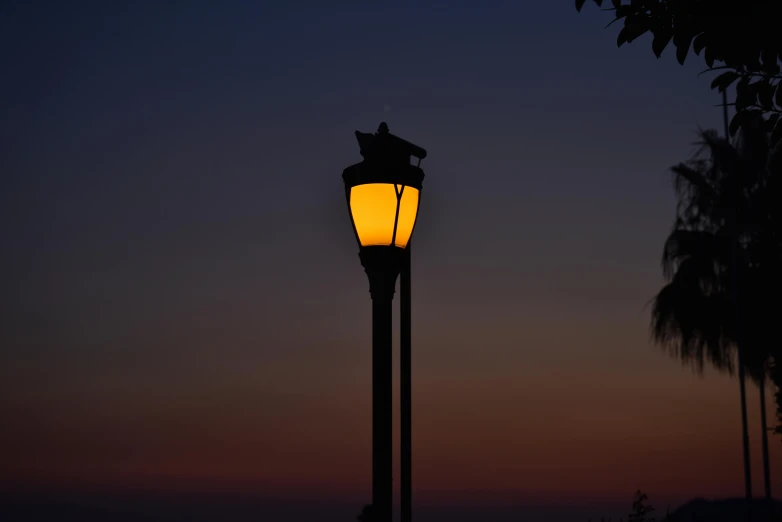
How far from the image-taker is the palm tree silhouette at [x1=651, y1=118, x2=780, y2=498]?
28375 mm

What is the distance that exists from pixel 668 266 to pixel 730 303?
6.96ft

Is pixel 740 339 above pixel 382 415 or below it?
above

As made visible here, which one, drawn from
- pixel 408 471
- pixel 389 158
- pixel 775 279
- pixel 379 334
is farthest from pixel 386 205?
pixel 775 279

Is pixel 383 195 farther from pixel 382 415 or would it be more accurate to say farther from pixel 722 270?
pixel 722 270

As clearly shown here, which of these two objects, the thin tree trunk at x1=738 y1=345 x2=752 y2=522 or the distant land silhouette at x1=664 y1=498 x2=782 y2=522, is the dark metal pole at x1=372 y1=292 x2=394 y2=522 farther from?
the thin tree trunk at x1=738 y1=345 x2=752 y2=522

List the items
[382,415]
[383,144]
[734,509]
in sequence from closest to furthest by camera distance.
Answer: [382,415], [383,144], [734,509]

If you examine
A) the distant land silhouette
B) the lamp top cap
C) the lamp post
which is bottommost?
the distant land silhouette

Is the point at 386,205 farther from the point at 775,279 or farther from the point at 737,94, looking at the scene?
the point at 775,279

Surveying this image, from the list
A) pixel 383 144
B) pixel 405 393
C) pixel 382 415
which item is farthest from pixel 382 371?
pixel 383 144

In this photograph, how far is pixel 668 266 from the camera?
3023 centimetres

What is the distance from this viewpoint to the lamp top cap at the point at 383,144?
6.82 m

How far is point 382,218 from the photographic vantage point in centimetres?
668

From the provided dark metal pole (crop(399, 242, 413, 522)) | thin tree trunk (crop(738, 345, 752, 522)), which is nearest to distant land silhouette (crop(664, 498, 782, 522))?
thin tree trunk (crop(738, 345, 752, 522))

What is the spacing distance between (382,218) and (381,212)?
1.6 inches
